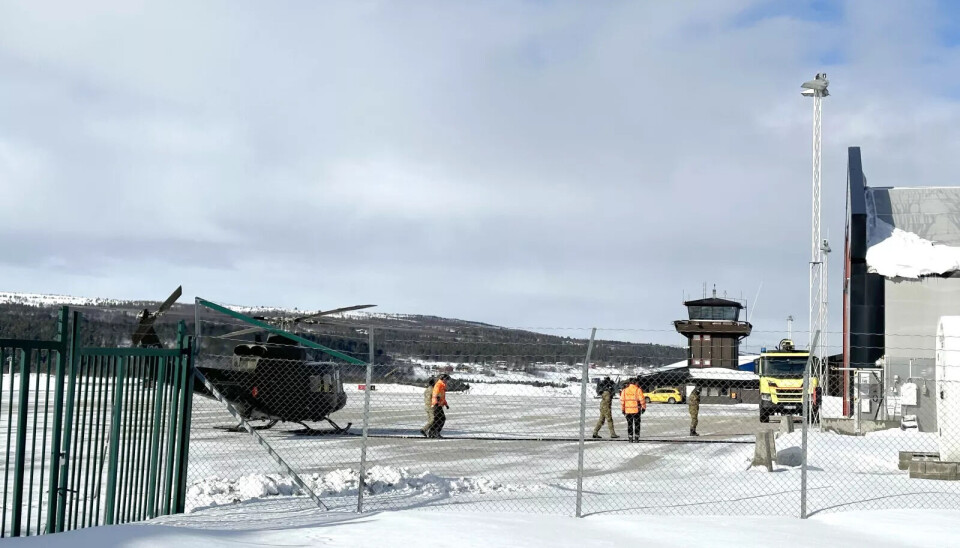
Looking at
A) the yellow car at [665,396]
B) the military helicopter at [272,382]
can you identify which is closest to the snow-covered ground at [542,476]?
the military helicopter at [272,382]

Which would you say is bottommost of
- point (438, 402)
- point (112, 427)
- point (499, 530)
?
point (499, 530)

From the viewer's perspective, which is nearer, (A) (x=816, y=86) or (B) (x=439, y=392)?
(B) (x=439, y=392)

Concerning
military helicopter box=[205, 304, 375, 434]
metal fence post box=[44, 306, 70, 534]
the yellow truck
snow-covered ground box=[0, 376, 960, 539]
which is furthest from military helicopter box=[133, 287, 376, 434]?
the yellow truck

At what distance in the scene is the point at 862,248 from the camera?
1293 inches

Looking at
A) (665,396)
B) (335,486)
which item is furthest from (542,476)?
(665,396)

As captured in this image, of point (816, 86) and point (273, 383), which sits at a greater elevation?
point (816, 86)

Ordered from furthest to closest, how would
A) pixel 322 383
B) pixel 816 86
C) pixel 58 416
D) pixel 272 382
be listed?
pixel 816 86
pixel 322 383
pixel 272 382
pixel 58 416

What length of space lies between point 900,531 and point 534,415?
25923 millimetres

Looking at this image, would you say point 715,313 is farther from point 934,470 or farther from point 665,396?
point 934,470

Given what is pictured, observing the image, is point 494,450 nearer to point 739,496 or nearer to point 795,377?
point 739,496

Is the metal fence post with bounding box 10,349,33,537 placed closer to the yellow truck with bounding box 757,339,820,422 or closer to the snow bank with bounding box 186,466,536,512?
the snow bank with bounding box 186,466,536,512

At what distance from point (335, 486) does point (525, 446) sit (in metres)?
9.24

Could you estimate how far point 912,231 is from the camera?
112 ft

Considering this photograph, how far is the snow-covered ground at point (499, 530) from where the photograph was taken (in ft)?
26.4
